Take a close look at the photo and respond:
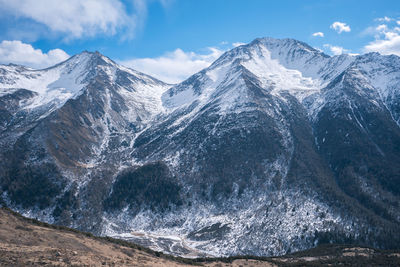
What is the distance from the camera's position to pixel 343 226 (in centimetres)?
13825

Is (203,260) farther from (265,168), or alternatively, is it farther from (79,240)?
(265,168)

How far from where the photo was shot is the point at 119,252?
64.9m

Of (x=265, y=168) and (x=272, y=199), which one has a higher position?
(x=265, y=168)

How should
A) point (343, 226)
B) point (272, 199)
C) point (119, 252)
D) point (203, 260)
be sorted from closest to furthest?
1. point (119, 252)
2. point (203, 260)
3. point (343, 226)
4. point (272, 199)

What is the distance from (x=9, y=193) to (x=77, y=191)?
122ft

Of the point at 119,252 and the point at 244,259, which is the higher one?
the point at 119,252

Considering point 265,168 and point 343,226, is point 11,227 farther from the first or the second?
point 265,168

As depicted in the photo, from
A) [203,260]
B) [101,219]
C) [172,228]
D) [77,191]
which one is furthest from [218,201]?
[203,260]

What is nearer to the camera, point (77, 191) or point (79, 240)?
point (79, 240)

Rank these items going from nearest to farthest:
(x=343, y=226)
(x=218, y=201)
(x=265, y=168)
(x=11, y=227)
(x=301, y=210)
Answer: (x=11, y=227)
(x=343, y=226)
(x=301, y=210)
(x=218, y=201)
(x=265, y=168)

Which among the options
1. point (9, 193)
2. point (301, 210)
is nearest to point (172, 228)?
point (301, 210)

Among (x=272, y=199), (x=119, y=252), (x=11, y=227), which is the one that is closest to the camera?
(x=11, y=227)

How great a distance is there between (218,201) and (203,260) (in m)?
97.1

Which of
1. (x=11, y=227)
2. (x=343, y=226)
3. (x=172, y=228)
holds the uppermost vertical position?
(x=11, y=227)
